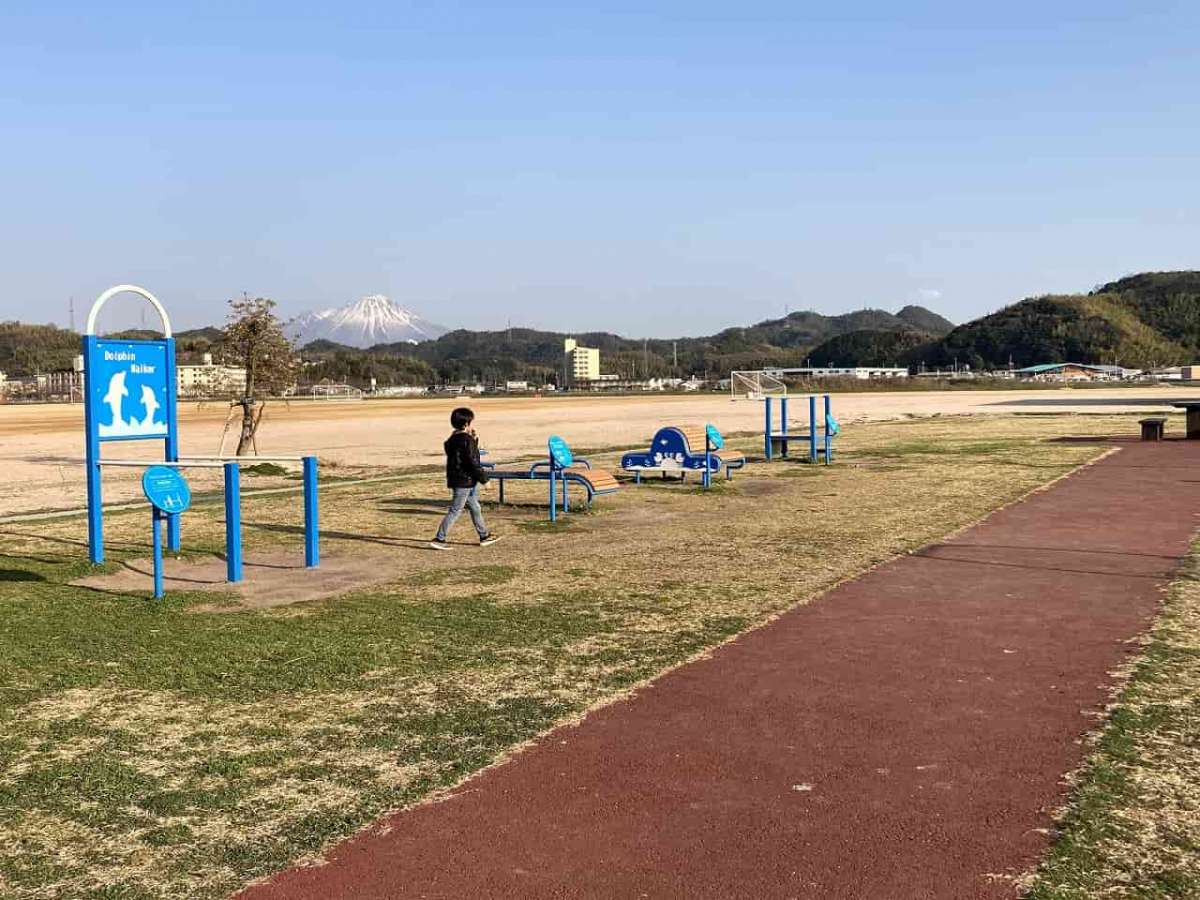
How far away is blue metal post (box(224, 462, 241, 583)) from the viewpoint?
28.6 feet

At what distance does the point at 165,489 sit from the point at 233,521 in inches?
22.8

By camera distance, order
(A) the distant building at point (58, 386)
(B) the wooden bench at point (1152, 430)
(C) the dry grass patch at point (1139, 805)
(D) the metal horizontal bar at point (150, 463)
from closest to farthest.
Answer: (C) the dry grass patch at point (1139, 805) < (D) the metal horizontal bar at point (150, 463) < (B) the wooden bench at point (1152, 430) < (A) the distant building at point (58, 386)

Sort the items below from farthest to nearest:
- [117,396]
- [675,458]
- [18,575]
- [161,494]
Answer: [675,458]
[117,396]
[18,575]
[161,494]

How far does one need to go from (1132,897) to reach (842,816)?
1.01 meters

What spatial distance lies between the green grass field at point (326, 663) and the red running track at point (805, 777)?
273mm

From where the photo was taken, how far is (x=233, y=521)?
28.8ft

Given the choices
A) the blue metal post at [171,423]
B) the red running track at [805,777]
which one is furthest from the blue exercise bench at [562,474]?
the red running track at [805,777]

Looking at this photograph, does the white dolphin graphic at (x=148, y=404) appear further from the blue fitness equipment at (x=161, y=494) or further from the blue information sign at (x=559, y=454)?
the blue information sign at (x=559, y=454)

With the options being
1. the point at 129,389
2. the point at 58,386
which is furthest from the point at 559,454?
the point at 58,386

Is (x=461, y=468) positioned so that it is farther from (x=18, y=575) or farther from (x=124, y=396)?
(x=18, y=575)

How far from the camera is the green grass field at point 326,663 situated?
4051 mm

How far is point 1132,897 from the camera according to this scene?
11.2 feet

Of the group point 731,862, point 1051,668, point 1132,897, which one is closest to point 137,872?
point 731,862

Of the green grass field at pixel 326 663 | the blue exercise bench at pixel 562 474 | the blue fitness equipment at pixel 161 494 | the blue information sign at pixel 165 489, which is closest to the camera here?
the green grass field at pixel 326 663
